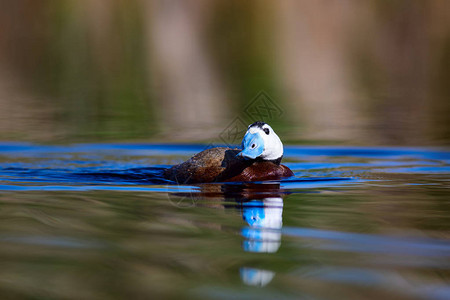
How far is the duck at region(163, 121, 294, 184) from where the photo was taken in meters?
7.20

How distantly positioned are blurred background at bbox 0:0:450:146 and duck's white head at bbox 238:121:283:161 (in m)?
2.93

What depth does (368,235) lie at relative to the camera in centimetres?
482

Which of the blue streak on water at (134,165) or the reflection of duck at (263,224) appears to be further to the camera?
the blue streak on water at (134,165)

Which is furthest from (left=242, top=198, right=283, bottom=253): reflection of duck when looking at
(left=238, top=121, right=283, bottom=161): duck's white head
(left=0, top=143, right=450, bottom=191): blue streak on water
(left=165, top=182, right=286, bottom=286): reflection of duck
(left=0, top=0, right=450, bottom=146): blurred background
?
(left=0, top=0, right=450, bottom=146): blurred background

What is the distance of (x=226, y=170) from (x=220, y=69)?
13.6 meters

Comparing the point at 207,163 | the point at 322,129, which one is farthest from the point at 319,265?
the point at 322,129

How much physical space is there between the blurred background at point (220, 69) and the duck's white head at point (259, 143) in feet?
9.63

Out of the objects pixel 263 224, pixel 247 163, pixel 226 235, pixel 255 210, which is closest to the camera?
pixel 226 235

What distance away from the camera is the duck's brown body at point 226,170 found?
24.0 ft

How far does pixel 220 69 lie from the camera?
20.8 meters

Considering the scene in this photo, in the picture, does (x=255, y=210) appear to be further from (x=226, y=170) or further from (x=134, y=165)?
(x=134, y=165)

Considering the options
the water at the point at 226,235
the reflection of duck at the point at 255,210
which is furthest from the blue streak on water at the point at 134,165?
the reflection of duck at the point at 255,210

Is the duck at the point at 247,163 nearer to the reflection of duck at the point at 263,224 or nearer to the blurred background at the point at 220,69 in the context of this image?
the reflection of duck at the point at 263,224

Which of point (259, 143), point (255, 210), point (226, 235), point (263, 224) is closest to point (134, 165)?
point (259, 143)
